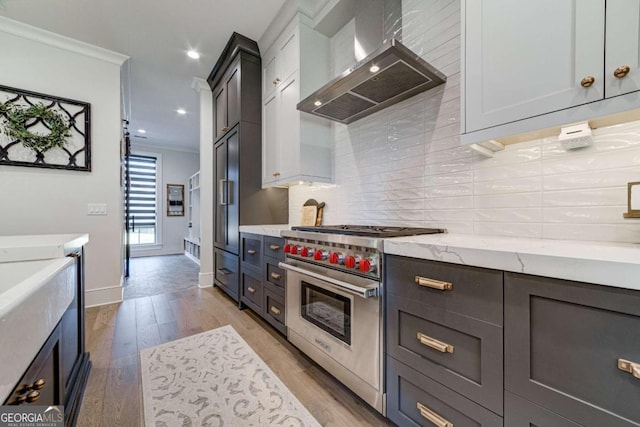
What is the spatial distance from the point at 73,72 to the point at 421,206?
155 inches

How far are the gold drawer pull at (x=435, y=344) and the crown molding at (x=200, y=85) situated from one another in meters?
4.16

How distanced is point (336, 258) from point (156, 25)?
9.94 feet

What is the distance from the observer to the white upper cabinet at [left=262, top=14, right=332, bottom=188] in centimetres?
236

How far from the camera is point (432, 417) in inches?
41.8

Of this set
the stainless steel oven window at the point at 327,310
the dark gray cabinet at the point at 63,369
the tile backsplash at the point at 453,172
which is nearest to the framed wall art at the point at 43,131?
the dark gray cabinet at the point at 63,369

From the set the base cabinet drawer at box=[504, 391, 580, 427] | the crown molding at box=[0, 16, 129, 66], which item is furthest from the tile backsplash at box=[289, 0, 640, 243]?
the crown molding at box=[0, 16, 129, 66]

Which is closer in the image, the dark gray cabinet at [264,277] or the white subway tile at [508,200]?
the white subway tile at [508,200]

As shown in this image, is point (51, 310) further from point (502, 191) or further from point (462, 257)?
point (502, 191)

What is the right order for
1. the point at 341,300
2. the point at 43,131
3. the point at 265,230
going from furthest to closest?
the point at 43,131 → the point at 265,230 → the point at 341,300

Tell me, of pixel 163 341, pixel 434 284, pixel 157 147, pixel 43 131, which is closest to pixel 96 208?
pixel 43 131

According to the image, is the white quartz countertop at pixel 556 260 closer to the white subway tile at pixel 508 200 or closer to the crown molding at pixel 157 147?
the white subway tile at pixel 508 200

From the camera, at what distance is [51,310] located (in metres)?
0.84

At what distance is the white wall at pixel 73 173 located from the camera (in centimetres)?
260

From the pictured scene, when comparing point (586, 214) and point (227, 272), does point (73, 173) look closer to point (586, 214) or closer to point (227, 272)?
point (227, 272)
